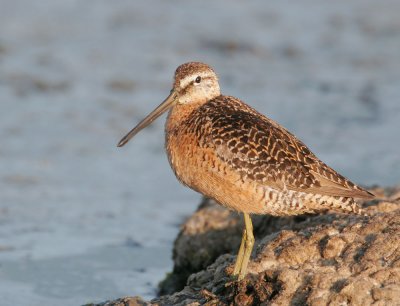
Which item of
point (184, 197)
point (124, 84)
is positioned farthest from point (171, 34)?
point (184, 197)

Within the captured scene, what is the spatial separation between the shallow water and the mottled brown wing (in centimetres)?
171

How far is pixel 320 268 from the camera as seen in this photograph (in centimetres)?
494

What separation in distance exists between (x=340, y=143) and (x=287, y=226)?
3994 millimetres

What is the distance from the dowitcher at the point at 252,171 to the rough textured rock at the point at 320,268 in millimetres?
151

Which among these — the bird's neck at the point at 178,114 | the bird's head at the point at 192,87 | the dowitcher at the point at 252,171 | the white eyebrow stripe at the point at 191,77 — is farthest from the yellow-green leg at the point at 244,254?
the white eyebrow stripe at the point at 191,77

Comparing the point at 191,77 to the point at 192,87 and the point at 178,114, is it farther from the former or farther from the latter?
the point at 178,114

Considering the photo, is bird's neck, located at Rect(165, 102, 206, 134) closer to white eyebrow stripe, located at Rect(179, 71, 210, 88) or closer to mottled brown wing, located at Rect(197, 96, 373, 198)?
white eyebrow stripe, located at Rect(179, 71, 210, 88)

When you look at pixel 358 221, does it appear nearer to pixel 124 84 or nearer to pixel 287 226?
pixel 287 226

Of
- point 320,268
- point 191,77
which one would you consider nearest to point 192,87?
point 191,77

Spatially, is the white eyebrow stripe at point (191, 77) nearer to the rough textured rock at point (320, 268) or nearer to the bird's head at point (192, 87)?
the bird's head at point (192, 87)

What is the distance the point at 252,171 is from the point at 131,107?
5.96m

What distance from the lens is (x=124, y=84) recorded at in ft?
39.4

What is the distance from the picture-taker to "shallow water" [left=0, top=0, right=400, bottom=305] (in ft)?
24.6

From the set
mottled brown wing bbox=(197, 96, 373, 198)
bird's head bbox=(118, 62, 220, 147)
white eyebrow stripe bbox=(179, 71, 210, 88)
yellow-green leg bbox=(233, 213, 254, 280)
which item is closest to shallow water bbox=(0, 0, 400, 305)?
yellow-green leg bbox=(233, 213, 254, 280)
